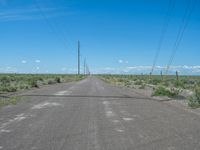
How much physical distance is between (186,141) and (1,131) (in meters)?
4.73

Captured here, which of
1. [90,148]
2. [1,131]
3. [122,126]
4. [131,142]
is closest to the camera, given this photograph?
[90,148]

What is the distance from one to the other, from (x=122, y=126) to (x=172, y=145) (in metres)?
2.55

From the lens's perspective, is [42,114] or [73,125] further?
[42,114]

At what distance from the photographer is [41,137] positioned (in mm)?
7539

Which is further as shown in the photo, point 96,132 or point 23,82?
point 23,82

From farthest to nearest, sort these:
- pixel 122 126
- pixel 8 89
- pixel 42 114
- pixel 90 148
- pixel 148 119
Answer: pixel 8 89, pixel 42 114, pixel 148 119, pixel 122 126, pixel 90 148

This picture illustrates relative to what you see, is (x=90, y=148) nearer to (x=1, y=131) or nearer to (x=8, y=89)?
(x=1, y=131)

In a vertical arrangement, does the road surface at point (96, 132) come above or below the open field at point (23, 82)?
below

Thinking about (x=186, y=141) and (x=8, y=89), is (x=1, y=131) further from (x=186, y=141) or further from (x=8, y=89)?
(x=8, y=89)

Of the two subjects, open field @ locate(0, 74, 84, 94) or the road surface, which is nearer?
the road surface

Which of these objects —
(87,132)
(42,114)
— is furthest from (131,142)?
(42,114)

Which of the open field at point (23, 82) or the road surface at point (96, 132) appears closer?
the road surface at point (96, 132)

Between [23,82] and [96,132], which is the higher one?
[23,82]

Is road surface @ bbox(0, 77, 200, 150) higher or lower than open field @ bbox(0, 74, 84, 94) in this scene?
lower
